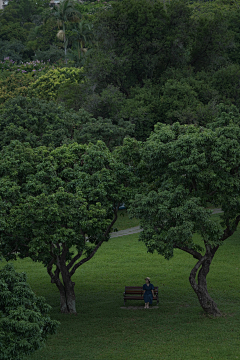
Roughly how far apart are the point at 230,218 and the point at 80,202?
18.9 feet

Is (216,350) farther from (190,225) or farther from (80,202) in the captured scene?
(80,202)

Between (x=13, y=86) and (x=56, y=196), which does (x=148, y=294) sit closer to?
(x=56, y=196)

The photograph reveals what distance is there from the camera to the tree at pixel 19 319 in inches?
423

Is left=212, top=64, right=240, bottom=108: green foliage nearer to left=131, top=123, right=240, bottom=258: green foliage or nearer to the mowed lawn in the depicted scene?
the mowed lawn

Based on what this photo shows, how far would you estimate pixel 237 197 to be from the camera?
16.0m

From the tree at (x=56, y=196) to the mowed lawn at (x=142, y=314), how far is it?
316cm

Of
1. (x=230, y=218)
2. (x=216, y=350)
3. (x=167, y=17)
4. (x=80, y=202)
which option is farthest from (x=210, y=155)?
(x=167, y=17)

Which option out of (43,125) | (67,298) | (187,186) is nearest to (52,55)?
(43,125)

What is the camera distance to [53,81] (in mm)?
46406

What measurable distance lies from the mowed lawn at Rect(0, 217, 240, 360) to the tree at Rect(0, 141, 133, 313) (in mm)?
3162

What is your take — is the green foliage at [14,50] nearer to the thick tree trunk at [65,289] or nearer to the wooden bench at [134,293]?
the wooden bench at [134,293]

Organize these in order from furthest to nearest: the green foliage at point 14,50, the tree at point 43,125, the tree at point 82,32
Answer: the green foliage at point 14,50
the tree at point 82,32
the tree at point 43,125

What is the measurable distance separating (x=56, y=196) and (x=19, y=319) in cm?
546

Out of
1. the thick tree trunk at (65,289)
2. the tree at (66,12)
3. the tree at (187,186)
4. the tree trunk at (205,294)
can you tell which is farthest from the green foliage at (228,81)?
the tree at (66,12)
